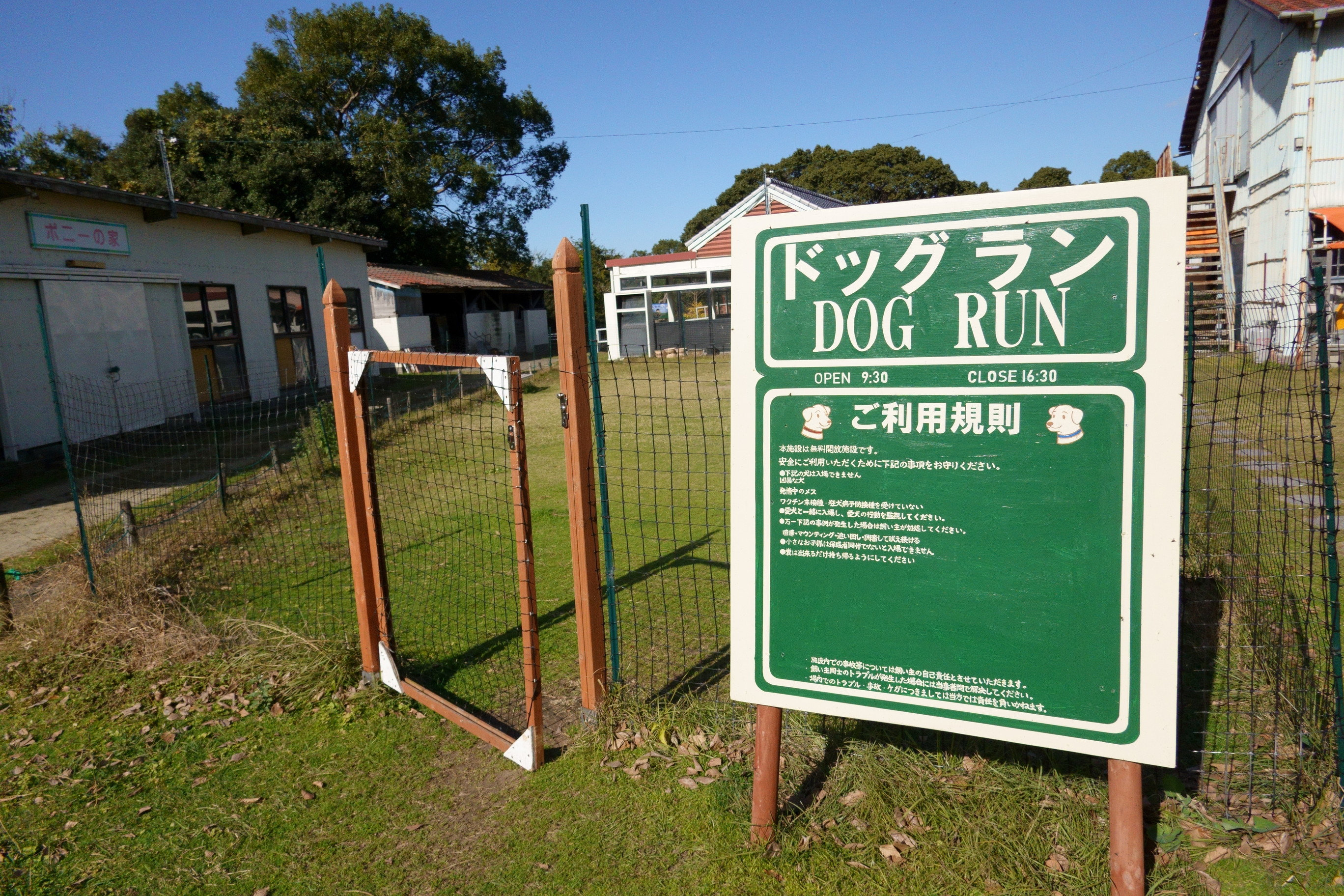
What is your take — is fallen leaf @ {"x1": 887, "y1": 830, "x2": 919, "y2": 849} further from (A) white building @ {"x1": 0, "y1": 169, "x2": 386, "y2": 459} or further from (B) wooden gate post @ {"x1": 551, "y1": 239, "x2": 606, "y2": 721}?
(A) white building @ {"x1": 0, "y1": 169, "x2": 386, "y2": 459}

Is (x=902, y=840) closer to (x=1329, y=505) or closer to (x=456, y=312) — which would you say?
(x=1329, y=505)

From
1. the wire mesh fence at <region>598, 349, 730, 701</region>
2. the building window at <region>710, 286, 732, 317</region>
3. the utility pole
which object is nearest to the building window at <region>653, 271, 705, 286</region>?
the building window at <region>710, 286, 732, 317</region>

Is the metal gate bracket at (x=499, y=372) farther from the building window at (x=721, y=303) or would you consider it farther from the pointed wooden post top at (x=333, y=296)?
the building window at (x=721, y=303)

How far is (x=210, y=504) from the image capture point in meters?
7.77

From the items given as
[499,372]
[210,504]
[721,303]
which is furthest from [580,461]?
[721,303]

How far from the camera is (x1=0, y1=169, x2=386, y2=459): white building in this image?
10.9 metres

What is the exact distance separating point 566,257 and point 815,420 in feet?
3.96

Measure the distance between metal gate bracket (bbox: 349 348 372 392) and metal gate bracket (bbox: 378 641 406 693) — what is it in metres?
1.31

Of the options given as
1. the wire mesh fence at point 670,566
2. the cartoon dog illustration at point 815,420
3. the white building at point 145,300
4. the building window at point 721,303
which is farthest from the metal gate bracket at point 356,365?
the building window at point 721,303

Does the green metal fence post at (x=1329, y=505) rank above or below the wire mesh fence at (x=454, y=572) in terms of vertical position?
above

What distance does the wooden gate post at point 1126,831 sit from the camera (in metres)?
2.25

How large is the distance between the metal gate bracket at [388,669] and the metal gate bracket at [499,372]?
5.55ft

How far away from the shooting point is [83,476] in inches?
390

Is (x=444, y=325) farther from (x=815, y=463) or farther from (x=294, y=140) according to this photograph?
(x=815, y=463)
